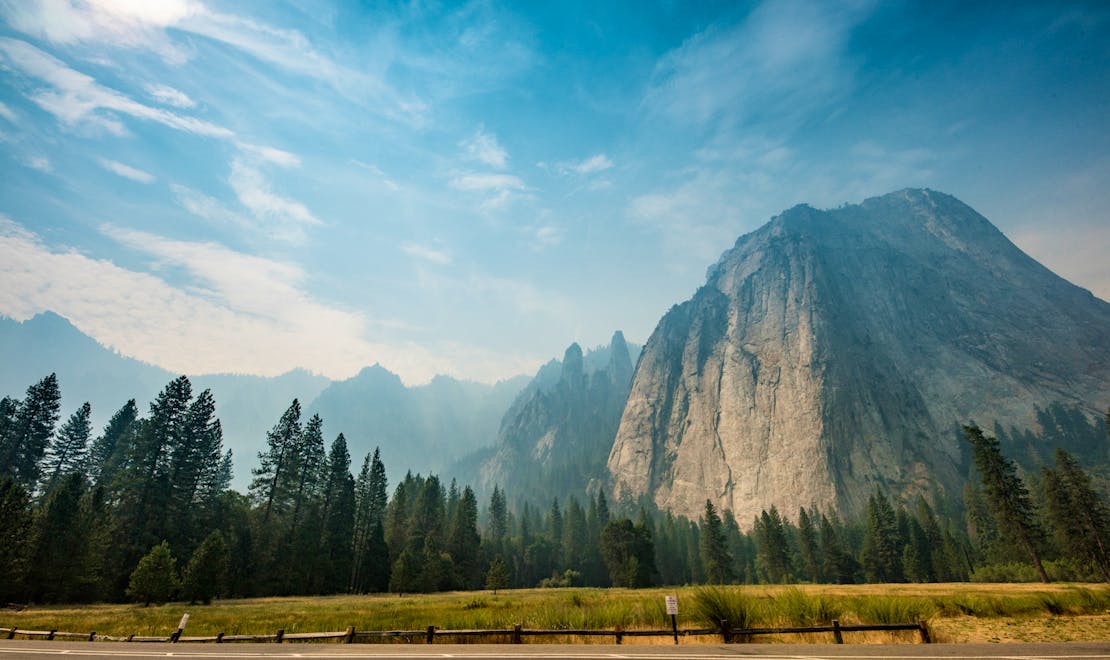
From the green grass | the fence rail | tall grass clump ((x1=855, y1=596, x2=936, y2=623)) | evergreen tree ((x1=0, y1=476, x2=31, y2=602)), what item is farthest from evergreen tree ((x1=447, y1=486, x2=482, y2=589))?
tall grass clump ((x1=855, y1=596, x2=936, y2=623))

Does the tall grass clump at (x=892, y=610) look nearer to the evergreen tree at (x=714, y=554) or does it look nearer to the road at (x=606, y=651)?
the road at (x=606, y=651)

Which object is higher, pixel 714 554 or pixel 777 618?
pixel 714 554

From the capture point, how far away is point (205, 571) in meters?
38.3

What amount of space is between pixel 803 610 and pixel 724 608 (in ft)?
11.0

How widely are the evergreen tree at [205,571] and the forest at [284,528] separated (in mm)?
88

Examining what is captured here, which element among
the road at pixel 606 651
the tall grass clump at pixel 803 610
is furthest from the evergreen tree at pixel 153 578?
the tall grass clump at pixel 803 610

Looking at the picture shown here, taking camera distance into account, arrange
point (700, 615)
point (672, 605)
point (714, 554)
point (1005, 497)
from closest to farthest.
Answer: point (672, 605), point (700, 615), point (1005, 497), point (714, 554)

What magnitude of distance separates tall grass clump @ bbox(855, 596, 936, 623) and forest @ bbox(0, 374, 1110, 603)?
4357 cm

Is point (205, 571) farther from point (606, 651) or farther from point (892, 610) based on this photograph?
point (892, 610)

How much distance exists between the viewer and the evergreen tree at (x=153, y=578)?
3466 centimetres

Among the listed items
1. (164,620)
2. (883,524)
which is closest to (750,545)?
(883,524)

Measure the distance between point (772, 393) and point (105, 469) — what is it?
196620 millimetres

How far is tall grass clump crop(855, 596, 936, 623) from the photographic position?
58.4ft

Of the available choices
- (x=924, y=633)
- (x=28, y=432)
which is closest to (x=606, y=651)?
(x=924, y=633)
